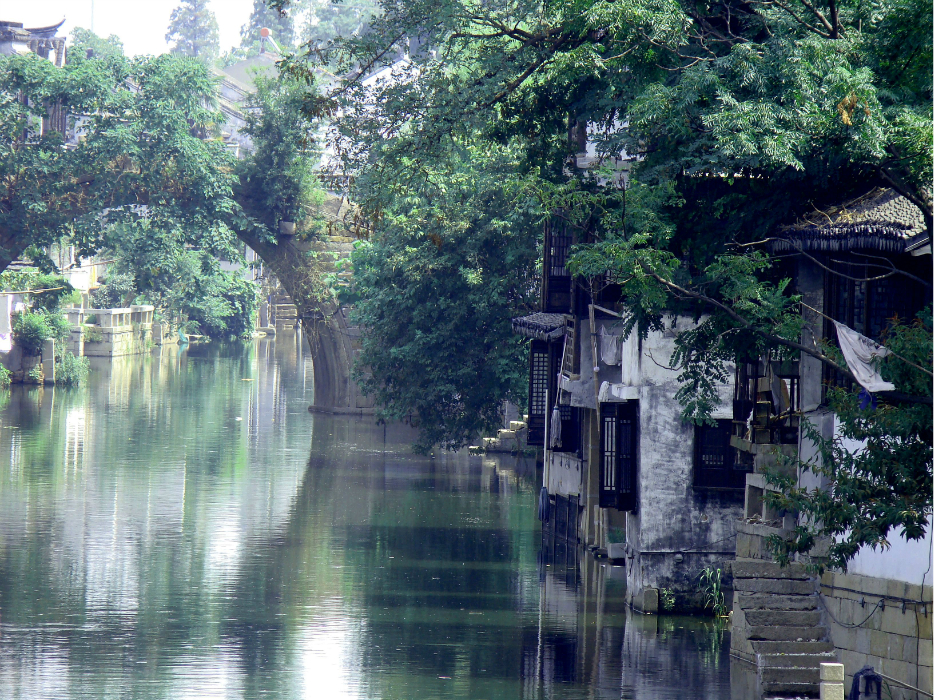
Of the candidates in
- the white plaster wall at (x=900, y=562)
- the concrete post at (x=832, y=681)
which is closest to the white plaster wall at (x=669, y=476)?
the white plaster wall at (x=900, y=562)

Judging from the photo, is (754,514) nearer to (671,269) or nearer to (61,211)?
(671,269)

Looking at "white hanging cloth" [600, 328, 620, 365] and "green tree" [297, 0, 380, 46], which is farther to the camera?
"green tree" [297, 0, 380, 46]

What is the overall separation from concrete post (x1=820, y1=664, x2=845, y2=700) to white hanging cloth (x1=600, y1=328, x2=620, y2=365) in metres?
11.1

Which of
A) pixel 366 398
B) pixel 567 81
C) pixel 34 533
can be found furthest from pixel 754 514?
pixel 366 398

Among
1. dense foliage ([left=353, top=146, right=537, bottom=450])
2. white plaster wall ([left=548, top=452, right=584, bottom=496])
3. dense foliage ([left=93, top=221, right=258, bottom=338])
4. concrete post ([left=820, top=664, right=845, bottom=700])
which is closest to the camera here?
concrete post ([left=820, top=664, right=845, bottom=700])

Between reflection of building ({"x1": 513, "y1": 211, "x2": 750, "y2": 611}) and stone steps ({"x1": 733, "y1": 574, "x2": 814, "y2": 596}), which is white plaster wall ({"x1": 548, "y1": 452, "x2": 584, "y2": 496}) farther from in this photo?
stone steps ({"x1": 733, "y1": 574, "x2": 814, "y2": 596})

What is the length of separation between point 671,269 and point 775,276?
3.71m

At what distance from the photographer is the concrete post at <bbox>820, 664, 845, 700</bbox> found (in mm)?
13617

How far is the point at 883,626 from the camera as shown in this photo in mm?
16359

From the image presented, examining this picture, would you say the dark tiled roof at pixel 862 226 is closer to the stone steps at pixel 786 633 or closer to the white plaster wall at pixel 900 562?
the white plaster wall at pixel 900 562

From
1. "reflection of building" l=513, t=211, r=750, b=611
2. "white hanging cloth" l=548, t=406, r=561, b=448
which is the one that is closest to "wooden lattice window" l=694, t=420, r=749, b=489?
"reflection of building" l=513, t=211, r=750, b=611

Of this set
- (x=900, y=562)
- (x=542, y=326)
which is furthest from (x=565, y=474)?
(x=900, y=562)

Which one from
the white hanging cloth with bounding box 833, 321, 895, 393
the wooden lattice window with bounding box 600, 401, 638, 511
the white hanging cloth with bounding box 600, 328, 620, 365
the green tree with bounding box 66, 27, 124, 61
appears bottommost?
the wooden lattice window with bounding box 600, 401, 638, 511

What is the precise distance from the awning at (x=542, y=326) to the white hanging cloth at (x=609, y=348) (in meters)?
2.45
